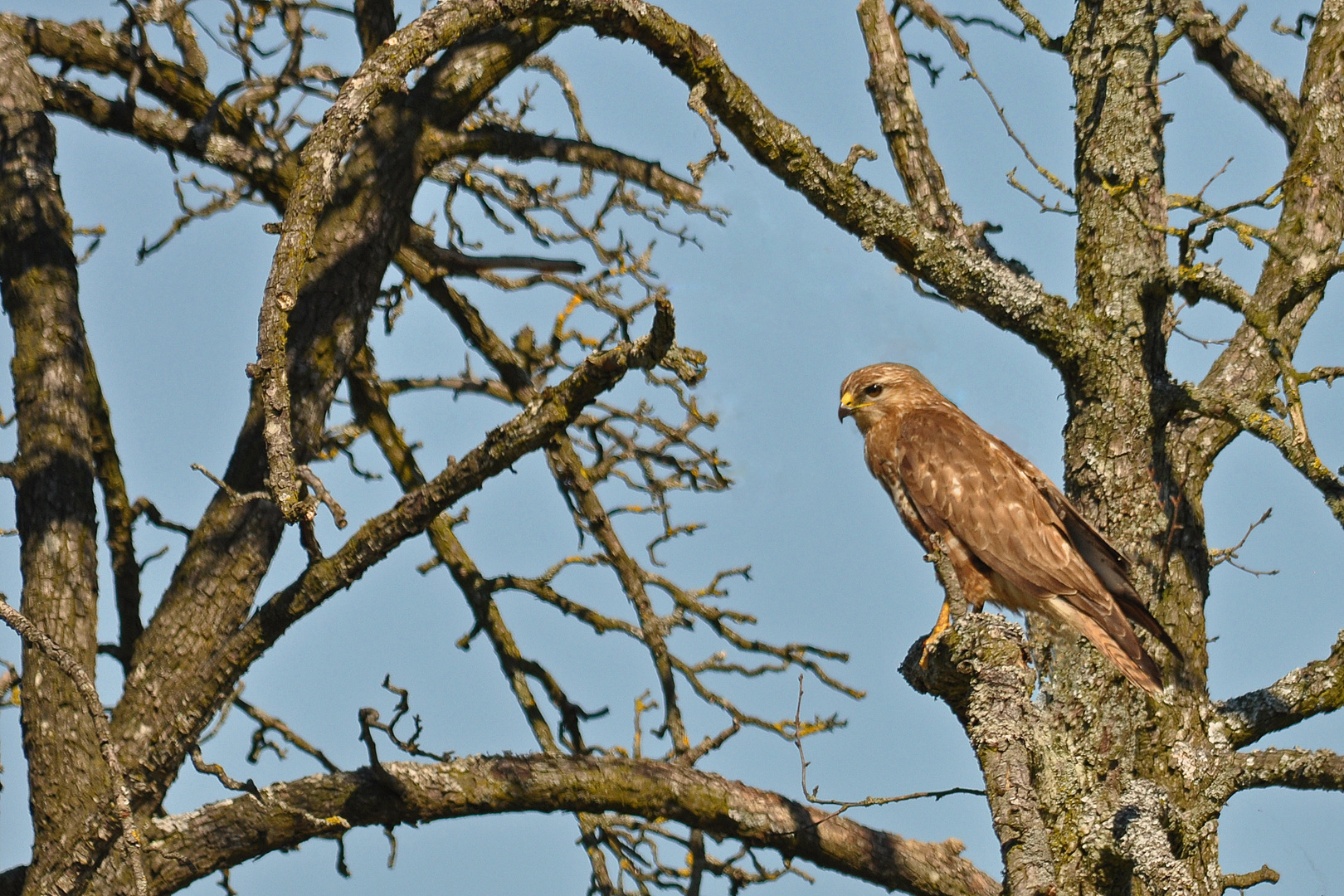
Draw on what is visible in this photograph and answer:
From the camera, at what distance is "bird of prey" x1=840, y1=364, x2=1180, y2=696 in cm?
469

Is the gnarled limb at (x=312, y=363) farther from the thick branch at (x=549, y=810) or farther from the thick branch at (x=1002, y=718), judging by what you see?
the thick branch at (x=1002, y=718)

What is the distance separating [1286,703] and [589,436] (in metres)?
3.54

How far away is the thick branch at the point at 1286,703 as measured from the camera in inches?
179

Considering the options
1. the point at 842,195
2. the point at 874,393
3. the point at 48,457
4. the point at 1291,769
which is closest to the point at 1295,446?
the point at 1291,769

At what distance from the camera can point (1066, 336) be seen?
4.71 metres

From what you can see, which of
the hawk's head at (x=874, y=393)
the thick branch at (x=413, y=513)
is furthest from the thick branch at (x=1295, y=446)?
the hawk's head at (x=874, y=393)

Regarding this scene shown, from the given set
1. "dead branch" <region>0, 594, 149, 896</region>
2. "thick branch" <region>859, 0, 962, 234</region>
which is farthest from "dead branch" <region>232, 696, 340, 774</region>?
"thick branch" <region>859, 0, 962, 234</region>

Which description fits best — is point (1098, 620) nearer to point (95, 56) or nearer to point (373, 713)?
point (373, 713)

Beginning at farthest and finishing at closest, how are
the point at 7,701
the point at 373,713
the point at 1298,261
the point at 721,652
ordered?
the point at 721,652
the point at 7,701
the point at 1298,261
the point at 373,713

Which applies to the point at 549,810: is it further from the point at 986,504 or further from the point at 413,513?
the point at 986,504

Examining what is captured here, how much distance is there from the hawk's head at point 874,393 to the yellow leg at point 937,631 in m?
2.08

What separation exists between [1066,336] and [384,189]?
3226 mm

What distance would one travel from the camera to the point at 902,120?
571cm

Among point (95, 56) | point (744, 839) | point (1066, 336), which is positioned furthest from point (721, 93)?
point (95, 56)
